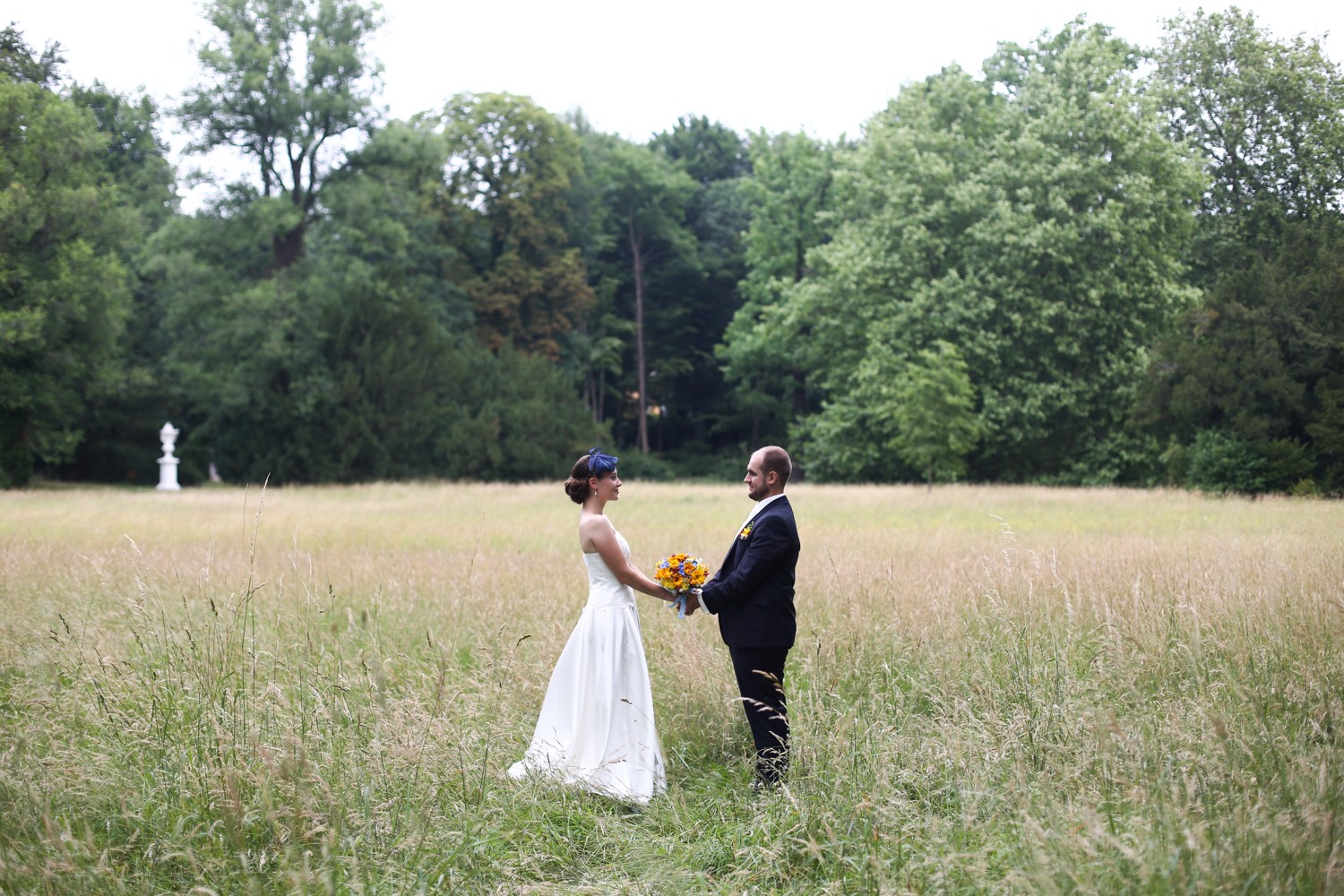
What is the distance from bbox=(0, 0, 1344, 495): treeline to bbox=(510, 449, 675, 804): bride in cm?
2068

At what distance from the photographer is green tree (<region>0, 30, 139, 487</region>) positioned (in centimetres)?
3136

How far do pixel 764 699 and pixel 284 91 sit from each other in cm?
3673

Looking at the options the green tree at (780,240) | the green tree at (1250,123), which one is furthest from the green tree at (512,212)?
the green tree at (1250,123)

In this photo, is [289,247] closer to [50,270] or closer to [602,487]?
[50,270]

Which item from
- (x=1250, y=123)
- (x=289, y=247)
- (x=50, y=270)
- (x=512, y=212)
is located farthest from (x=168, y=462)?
(x=1250, y=123)

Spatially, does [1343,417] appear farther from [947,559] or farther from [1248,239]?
[947,559]

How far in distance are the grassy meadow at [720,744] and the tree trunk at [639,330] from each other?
42.5 m

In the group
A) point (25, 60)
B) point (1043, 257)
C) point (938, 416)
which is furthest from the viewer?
point (1043, 257)

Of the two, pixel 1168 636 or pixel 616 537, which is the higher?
pixel 616 537

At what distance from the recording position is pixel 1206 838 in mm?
3834

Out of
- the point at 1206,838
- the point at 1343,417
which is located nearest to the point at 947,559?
the point at 1206,838

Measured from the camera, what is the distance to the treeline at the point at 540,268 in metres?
30.4

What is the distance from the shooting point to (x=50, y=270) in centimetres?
3297

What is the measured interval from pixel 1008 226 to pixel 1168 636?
28.4m
